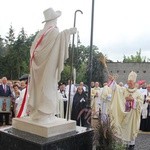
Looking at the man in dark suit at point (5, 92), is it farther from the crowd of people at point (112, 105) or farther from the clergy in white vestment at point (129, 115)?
the clergy in white vestment at point (129, 115)

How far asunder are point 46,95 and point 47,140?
2.20 ft

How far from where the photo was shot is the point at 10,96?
10383mm

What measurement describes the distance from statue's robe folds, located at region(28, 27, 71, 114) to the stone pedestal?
0.43 m

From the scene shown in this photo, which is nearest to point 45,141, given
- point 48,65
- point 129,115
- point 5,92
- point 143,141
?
point 48,65

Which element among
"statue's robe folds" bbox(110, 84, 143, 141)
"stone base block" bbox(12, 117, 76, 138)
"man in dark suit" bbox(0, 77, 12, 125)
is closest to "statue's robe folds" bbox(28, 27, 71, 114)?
"stone base block" bbox(12, 117, 76, 138)

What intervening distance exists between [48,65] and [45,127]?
0.90m

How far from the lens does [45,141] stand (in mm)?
4223

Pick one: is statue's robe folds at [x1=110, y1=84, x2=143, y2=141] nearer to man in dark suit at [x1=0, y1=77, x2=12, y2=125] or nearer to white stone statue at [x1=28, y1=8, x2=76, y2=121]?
white stone statue at [x1=28, y1=8, x2=76, y2=121]

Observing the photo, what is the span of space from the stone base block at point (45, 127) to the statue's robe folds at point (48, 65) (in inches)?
8.2

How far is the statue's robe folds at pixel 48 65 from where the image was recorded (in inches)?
179

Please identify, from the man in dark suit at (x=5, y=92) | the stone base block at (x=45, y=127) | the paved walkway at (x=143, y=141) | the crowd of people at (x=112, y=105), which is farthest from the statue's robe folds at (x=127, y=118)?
the man in dark suit at (x=5, y=92)

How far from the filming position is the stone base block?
4.43 meters

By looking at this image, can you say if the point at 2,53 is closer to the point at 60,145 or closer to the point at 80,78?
the point at 80,78

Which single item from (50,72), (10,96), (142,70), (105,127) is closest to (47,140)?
(50,72)
